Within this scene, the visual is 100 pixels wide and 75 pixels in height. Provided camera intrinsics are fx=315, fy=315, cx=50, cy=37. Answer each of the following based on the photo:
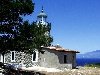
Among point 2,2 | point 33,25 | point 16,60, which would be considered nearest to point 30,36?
point 33,25

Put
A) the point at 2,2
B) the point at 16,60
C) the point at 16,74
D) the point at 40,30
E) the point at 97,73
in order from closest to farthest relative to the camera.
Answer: the point at 2,2
the point at 40,30
the point at 16,74
the point at 97,73
the point at 16,60

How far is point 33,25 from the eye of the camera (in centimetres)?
3169

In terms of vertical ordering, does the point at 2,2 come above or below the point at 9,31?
above

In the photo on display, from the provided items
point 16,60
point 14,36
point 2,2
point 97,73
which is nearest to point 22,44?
point 14,36

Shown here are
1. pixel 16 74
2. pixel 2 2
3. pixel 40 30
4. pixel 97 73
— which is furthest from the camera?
pixel 97 73

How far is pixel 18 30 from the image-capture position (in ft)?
103

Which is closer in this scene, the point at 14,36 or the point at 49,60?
A: the point at 14,36

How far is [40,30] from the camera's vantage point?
3234 cm

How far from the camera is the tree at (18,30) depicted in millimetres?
30312

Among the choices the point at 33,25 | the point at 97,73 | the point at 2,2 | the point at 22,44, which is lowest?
the point at 97,73

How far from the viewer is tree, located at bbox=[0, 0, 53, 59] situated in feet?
99.5

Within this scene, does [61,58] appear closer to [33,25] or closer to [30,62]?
[30,62]

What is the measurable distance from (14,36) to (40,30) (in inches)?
111

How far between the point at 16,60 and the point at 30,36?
2326 cm
